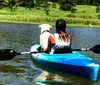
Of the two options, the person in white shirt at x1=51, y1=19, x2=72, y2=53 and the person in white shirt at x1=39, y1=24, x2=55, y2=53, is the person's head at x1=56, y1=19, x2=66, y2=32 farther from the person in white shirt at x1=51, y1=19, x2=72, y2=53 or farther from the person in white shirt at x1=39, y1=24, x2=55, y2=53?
the person in white shirt at x1=39, y1=24, x2=55, y2=53

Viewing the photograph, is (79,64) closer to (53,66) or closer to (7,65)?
(53,66)

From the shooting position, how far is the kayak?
13.9 metres

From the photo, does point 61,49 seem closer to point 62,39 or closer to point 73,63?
point 62,39

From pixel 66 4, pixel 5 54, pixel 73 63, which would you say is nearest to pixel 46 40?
pixel 73 63

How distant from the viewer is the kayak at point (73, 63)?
13859 mm

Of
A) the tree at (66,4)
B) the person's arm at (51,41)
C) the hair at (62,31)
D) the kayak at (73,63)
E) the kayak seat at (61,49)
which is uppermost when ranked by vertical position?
the hair at (62,31)

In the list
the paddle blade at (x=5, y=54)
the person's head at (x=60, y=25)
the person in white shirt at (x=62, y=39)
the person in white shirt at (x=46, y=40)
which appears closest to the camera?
the paddle blade at (x=5, y=54)

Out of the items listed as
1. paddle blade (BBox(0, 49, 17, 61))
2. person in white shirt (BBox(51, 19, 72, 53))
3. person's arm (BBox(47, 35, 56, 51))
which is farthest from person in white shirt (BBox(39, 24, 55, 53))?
paddle blade (BBox(0, 49, 17, 61))

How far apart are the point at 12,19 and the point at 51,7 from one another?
34.7m

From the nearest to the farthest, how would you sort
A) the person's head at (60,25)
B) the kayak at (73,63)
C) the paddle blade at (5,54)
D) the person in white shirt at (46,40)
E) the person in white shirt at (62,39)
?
1. the paddle blade at (5,54)
2. the kayak at (73,63)
3. the person's head at (60,25)
4. the person in white shirt at (62,39)
5. the person in white shirt at (46,40)

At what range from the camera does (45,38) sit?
17.0 metres

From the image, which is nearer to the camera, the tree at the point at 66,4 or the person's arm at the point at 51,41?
the person's arm at the point at 51,41

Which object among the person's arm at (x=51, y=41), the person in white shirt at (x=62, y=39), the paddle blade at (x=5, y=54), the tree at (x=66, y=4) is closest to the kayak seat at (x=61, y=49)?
the person in white shirt at (x=62, y=39)

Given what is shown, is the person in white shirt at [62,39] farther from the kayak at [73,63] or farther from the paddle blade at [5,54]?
the paddle blade at [5,54]
